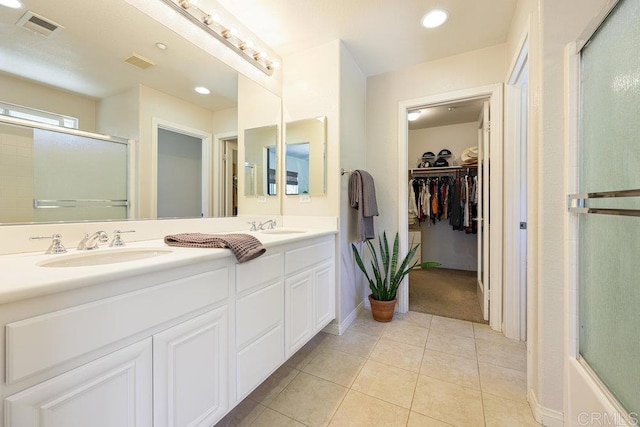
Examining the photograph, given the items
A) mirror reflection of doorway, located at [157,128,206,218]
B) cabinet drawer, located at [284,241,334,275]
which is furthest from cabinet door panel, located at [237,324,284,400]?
mirror reflection of doorway, located at [157,128,206,218]

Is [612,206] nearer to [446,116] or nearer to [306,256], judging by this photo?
[306,256]

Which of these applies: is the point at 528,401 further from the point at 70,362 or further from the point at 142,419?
the point at 70,362

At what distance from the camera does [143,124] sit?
4.57 ft

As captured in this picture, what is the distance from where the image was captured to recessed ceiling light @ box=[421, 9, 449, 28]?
1.79 metres

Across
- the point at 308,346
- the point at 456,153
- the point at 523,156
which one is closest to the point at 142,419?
the point at 308,346

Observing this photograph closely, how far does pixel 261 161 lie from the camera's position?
2.22 metres

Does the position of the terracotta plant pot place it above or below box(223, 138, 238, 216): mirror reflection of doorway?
below

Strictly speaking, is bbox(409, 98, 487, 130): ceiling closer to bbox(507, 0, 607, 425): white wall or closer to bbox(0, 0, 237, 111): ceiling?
bbox(507, 0, 607, 425): white wall

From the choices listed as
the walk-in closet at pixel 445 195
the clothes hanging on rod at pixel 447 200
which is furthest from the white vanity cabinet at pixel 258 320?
the clothes hanging on rod at pixel 447 200

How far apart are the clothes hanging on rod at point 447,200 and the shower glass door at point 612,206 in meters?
2.81

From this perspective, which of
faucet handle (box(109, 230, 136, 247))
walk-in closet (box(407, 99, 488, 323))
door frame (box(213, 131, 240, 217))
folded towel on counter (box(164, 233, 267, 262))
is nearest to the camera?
folded towel on counter (box(164, 233, 267, 262))

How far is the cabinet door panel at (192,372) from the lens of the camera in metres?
0.85

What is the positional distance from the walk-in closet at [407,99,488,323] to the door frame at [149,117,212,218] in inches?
102

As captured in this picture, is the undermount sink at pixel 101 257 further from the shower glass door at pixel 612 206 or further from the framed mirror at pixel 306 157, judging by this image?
the shower glass door at pixel 612 206
